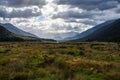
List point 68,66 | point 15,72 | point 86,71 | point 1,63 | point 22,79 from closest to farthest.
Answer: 1. point 22,79
2. point 15,72
3. point 86,71
4. point 68,66
5. point 1,63

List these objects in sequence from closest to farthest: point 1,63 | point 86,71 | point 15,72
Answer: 1. point 15,72
2. point 86,71
3. point 1,63

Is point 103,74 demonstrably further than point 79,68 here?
No

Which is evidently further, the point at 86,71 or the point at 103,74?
the point at 86,71

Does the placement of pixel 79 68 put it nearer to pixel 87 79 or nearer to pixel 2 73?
pixel 87 79

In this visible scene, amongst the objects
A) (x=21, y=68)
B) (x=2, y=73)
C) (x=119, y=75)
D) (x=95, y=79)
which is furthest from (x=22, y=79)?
(x=119, y=75)

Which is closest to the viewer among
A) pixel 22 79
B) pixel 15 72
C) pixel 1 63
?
pixel 22 79

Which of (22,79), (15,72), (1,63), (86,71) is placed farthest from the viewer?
(1,63)

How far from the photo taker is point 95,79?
22906mm

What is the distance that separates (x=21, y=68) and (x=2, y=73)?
9.55 ft

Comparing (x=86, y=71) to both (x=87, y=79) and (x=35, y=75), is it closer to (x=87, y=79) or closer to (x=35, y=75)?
(x=87, y=79)

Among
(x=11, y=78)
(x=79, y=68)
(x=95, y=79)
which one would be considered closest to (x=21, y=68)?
(x=11, y=78)

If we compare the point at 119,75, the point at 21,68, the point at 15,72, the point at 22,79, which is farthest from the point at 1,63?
the point at 119,75

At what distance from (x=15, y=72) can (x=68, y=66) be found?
6.09 metres

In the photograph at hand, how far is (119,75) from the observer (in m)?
22.7
